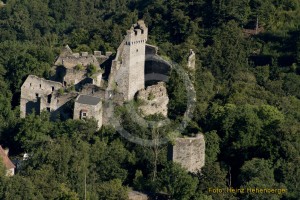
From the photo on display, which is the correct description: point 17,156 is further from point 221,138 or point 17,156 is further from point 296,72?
point 296,72

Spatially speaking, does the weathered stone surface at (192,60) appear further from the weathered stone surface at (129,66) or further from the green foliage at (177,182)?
the green foliage at (177,182)

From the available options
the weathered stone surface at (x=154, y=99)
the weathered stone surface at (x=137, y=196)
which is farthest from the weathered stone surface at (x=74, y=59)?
the weathered stone surface at (x=137, y=196)

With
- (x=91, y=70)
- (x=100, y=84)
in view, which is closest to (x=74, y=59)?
(x=91, y=70)

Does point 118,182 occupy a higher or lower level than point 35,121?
lower

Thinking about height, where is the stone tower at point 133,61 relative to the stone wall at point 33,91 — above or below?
above

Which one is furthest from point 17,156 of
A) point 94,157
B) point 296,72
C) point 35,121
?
point 296,72

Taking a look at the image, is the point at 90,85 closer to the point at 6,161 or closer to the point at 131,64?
the point at 131,64
